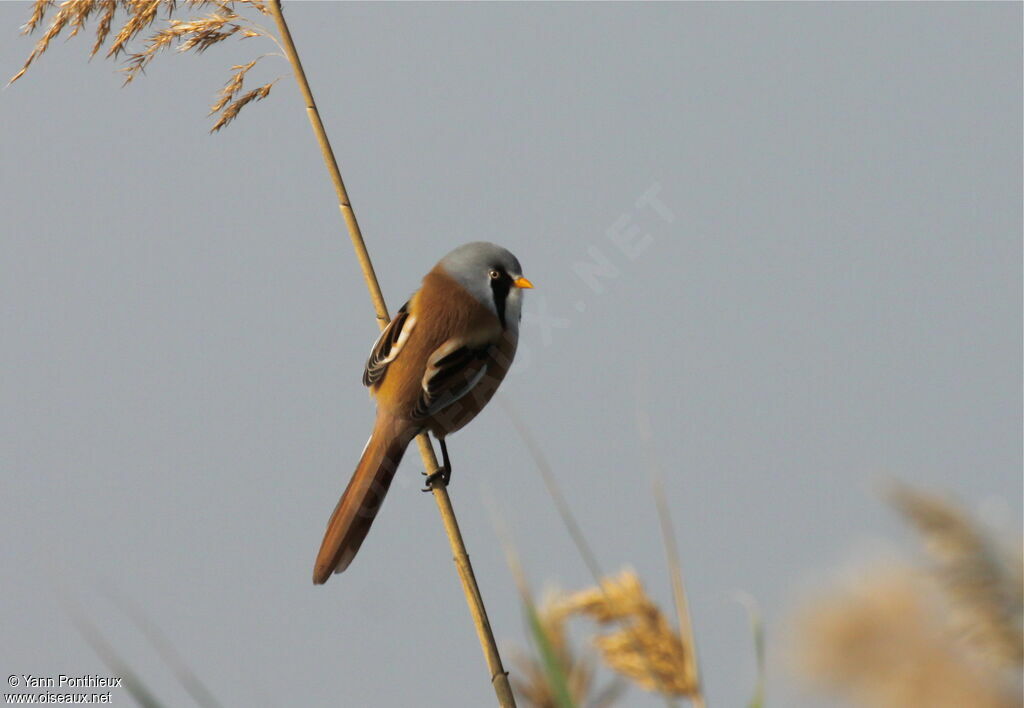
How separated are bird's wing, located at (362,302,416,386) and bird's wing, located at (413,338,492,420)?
0.12 metres

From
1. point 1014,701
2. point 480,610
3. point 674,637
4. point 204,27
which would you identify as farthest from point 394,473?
point 1014,701

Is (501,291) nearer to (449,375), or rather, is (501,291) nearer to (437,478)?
Answer: (449,375)

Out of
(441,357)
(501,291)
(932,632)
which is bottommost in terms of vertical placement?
(932,632)

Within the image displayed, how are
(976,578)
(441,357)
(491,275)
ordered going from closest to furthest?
(976,578), (441,357), (491,275)

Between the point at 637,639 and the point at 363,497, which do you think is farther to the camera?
the point at 363,497

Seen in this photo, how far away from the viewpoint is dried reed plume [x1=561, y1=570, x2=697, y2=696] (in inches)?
66.4

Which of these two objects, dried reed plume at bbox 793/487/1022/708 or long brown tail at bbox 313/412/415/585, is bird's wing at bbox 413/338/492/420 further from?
dried reed plume at bbox 793/487/1022/708

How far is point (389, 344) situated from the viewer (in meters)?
3.50

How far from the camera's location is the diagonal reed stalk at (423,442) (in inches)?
82.1

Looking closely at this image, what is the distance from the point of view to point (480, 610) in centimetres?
222

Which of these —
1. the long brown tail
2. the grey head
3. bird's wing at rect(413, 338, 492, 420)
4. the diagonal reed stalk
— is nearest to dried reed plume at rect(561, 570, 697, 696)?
the diagonal reed stalk

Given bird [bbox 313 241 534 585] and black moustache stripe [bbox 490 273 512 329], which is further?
black moustache stripe [bbox 490 273 512 329]

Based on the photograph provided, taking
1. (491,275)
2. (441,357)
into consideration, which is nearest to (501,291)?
(491,275)

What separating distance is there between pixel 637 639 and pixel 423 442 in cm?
168
